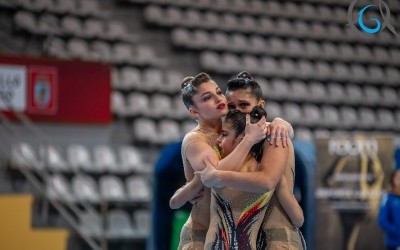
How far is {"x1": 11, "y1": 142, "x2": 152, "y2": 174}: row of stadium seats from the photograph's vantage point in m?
8.45

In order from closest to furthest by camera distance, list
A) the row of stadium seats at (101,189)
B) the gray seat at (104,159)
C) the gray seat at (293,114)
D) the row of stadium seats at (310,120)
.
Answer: the row of stadium seats at (101,189) → the gray seat at (104,159) → the row of stadium seats at (310,120) → the gray seat at (293,114)

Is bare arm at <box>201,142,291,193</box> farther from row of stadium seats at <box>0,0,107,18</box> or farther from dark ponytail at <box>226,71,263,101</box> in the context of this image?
row of stadium seats at <box>0,0,107,18</box>

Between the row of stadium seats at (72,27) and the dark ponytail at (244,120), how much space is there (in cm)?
613

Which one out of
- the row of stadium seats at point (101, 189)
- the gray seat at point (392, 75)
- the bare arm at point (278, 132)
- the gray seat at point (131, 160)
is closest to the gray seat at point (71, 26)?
the gray seat at point (131, 160)

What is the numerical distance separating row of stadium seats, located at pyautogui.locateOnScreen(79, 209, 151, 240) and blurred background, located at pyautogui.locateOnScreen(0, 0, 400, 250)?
0.02 meters

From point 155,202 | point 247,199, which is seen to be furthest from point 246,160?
point 155,202

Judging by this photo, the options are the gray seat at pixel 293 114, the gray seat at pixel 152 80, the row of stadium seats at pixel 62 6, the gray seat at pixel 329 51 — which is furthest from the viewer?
the gray seat at pixel 329 51

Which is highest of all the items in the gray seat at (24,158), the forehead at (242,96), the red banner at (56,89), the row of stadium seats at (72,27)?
the row of stadium seats at (72,27)

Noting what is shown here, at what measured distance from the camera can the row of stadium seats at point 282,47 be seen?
438 inches

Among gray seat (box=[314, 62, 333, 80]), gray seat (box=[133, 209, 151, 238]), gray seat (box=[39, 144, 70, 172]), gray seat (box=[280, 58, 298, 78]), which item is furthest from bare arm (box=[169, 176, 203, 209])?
gray seat (box=[314, 62, 333, 80])

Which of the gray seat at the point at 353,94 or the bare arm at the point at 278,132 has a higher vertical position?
the gray seat at the point at 353,94

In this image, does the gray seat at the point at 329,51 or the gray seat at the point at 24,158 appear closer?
the gray seat at the point at 24,158

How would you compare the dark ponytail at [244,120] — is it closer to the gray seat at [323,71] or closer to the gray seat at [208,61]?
the gray seat at [208,61]

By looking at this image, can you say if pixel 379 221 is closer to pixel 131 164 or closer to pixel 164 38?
pixel 131 164
